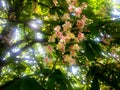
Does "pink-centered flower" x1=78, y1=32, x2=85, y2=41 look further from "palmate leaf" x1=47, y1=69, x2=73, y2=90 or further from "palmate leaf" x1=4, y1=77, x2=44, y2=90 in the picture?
"palmate leaf" x1=4, y1=77, x2=44, y2=90

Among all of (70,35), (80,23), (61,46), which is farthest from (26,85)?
(80,23)

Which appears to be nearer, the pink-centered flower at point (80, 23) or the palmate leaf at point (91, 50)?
the palmate leaf at point (91, 50)

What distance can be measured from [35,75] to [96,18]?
965 millimetres

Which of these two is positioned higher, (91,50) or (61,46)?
(61,46)

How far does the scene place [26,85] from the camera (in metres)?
2.49

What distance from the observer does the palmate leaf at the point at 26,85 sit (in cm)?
245

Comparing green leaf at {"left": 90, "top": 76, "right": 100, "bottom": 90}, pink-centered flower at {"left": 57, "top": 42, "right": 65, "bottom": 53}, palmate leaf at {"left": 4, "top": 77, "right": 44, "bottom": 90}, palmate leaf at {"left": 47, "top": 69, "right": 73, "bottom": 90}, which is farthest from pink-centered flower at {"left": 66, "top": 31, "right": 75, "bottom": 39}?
green leaf at {"left": 90, "top": 76, "right": 100, "bottom": 90}

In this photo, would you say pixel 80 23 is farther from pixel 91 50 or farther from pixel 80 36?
pixel 91 50

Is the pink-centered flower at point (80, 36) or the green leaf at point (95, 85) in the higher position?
the pink-centered flower at point (80, 36)

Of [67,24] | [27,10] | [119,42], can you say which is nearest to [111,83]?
[119,42]

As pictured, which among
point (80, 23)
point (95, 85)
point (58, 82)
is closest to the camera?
point (58, 82)

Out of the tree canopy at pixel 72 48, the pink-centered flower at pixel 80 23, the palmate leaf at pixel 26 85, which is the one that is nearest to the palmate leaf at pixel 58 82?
the tree canopy at pixel 72 48

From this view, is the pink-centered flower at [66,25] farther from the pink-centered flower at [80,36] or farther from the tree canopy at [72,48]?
the pink-centered flower at [80,36]

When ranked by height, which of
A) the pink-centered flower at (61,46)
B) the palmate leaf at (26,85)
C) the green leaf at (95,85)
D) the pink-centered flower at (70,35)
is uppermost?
the pink-centered flower at (70,35)
